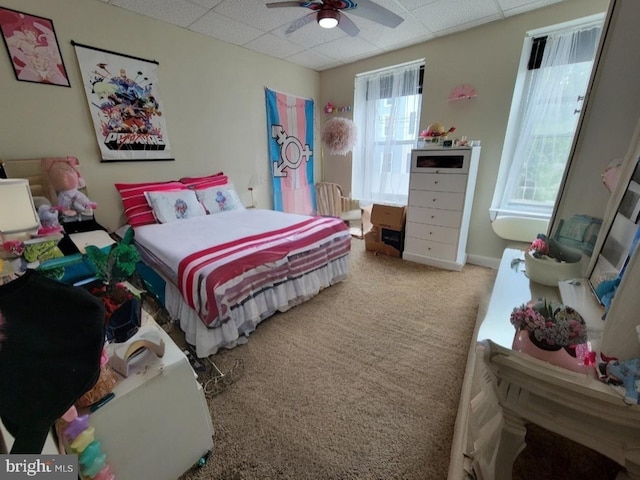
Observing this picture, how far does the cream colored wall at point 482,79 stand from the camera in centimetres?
241

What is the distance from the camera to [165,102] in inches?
106

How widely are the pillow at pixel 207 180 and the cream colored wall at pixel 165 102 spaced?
0.32 ft

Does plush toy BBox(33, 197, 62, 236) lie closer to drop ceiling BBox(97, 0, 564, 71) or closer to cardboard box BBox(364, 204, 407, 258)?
drop ceiling BBox(97, 0, 564, 71)

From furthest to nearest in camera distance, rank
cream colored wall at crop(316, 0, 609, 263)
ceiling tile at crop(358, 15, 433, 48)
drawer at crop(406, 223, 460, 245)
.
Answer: drawer at crop(406, 223, 460, 245)
ceiling tile at crop(358, 15, 433, 48)
cream colored wall at crop(316, 0, 609, 263)

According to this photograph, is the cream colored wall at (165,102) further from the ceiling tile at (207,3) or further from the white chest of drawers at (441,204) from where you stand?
the white chest of drawers at (441,204)

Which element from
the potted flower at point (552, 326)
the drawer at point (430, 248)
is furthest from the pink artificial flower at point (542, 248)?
the drawer at point (430, 248)

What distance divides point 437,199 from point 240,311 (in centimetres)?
225

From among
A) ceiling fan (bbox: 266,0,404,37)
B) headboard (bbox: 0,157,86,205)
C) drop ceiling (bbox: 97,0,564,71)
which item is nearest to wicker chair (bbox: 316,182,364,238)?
drop ceiling (bbox: 97,0,564,71)

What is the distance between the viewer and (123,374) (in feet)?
2.81

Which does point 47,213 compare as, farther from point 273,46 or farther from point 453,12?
point 453,12

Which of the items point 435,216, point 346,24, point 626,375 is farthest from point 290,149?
Answer: point 626,375

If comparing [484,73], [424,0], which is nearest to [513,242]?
[484,73]

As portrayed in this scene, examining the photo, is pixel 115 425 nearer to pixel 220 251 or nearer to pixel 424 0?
pixel 220 251

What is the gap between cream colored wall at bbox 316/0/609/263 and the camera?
241cm
